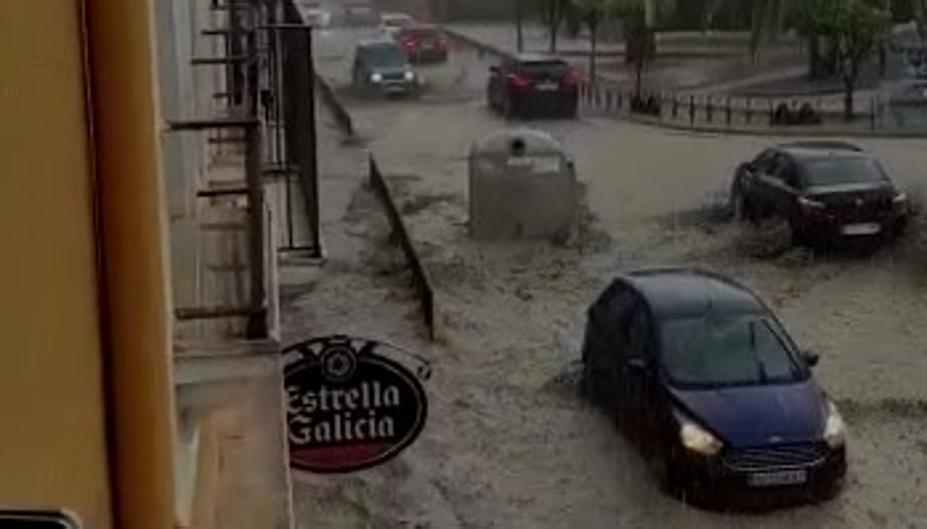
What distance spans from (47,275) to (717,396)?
1.99 meters

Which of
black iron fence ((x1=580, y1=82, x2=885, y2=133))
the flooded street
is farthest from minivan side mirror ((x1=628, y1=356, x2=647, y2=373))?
black iron fence ((x1=580, y1=82, x2=885, y2=133))

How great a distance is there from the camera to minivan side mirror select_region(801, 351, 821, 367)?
2.54 meters

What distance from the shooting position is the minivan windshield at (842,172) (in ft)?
9.52

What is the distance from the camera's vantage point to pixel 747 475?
233 cm

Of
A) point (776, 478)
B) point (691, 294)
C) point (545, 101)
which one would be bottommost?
point (776, 478)

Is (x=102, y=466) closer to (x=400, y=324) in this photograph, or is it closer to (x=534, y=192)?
(x=400, y=324)

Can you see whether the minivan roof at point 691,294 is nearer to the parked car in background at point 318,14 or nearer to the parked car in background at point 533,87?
the parked car in background at point 533,87

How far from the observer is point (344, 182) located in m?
3.35

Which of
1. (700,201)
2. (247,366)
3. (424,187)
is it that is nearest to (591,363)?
(700,201)

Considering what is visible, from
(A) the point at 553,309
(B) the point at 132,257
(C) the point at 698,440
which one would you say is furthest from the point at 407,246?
(B) the point at 132,257

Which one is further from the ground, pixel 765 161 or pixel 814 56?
pixel 814 56

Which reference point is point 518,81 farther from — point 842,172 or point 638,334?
point 638,334

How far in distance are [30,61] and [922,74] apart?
2268mm

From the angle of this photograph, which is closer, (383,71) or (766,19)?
(766,19)
